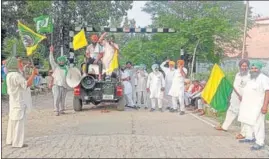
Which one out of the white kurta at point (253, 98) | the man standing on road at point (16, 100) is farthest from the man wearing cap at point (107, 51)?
the man standing on road at point (16, 100)

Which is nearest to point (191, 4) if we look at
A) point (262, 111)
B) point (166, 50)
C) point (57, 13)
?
point (166, 50)

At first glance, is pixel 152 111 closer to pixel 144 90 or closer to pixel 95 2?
→ pixel 144 90

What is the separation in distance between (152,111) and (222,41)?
2043cm

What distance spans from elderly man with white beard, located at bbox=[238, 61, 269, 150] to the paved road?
1.31ft

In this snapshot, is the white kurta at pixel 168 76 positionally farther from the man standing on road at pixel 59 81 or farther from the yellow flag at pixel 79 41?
the man standing on road at pixel 59 81

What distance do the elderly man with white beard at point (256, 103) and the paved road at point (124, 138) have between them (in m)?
0.40

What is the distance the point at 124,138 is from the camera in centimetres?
1000

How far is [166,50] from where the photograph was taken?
125 ft

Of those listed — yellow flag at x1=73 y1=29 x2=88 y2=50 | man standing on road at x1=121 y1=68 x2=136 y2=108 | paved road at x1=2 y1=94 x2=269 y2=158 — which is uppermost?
yellow flag at x1=73 y1=29 x2=88 y2=50

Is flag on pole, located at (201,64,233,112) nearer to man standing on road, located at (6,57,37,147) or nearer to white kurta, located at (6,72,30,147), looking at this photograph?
man standing on road, located at (6,57,37,147)

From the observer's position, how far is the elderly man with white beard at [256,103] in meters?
9.43

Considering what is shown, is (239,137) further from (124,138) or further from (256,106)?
(124,138)

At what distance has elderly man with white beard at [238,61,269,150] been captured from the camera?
9.43 metres

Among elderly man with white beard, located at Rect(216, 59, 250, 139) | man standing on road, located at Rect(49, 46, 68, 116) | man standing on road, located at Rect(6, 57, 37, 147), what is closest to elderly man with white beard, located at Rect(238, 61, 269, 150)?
elderly man with white beard, located at Rect(216, 59, 250, 139)
